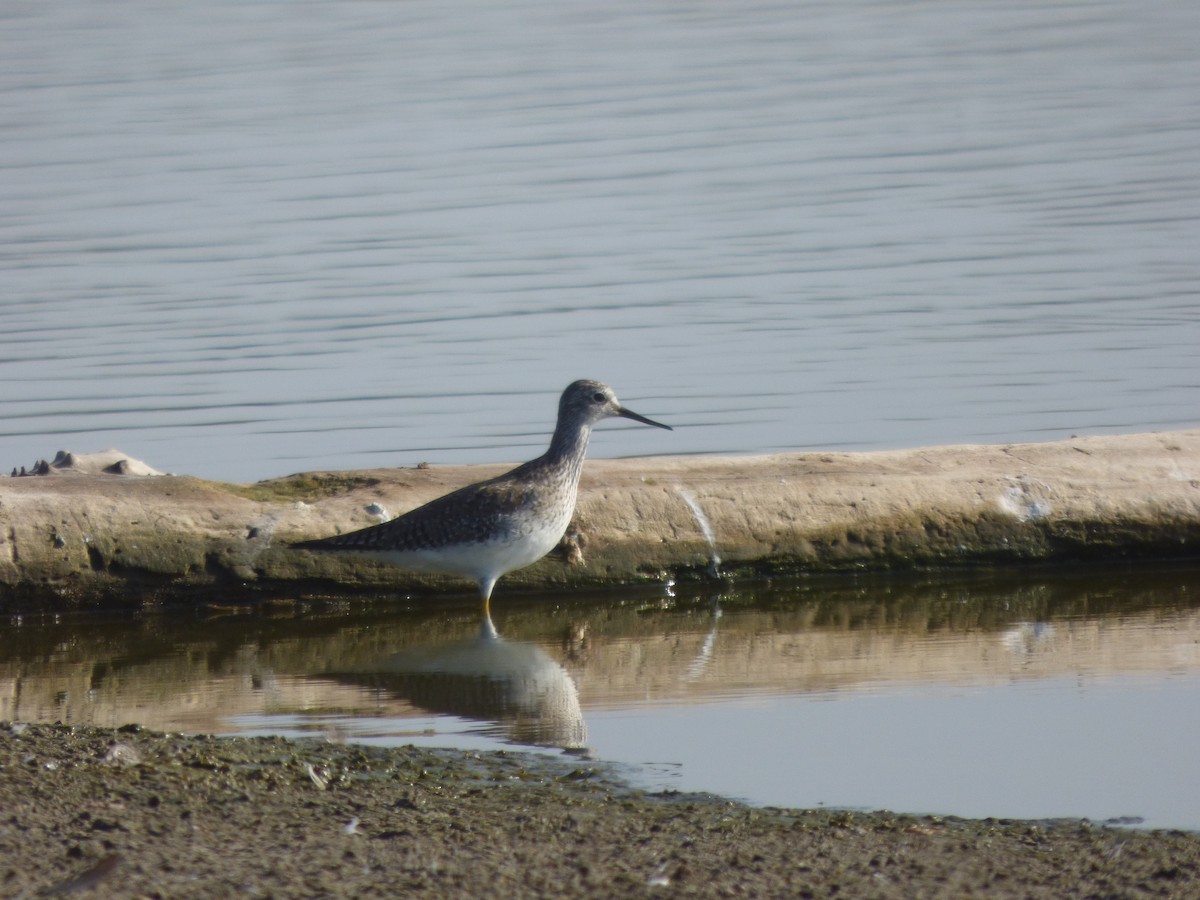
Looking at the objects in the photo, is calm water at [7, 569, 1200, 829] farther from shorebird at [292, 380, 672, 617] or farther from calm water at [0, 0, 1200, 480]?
calm water at [0, 0, 1200, 480]

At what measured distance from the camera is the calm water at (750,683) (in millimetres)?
6473

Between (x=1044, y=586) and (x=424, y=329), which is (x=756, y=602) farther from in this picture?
(x=424, y=329)

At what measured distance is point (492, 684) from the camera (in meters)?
7.98

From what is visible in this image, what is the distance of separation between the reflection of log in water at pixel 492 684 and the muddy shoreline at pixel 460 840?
90 cm

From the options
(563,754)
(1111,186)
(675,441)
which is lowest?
(563,754)

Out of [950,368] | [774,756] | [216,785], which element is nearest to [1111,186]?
[950,368]

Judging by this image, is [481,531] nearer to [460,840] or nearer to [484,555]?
[484,555]

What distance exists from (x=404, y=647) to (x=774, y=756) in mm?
2484

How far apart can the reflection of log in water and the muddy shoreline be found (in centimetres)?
90

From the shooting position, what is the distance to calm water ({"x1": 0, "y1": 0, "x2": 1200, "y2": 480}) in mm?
13453

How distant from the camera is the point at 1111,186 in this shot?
20.1 m

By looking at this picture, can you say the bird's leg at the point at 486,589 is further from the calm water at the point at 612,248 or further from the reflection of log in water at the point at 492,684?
the calm water at the point at 612,248

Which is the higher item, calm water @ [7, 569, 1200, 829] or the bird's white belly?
the bird's white belly

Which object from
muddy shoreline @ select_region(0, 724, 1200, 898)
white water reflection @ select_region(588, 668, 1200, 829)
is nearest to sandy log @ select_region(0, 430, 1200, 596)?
white water reflection @ select_region(588, 668, 1200, 829)
